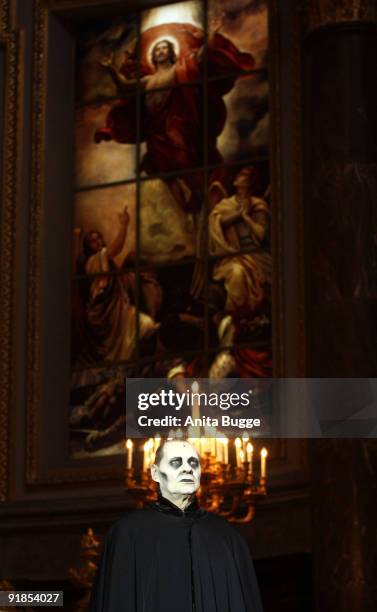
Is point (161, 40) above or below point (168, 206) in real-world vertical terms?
above

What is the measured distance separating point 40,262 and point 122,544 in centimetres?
898

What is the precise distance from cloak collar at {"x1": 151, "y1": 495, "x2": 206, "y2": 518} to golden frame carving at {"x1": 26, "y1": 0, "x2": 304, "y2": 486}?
7.07 meters

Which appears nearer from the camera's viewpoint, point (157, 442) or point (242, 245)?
point (157, 442)

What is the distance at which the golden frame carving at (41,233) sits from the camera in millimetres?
13008

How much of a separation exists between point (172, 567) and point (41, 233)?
9202 millimetres

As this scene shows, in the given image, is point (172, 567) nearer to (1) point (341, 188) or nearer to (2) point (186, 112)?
(1) point (341, 188)

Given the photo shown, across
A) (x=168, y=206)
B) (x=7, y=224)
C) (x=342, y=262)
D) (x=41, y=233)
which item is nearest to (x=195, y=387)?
(x=342, y=262)

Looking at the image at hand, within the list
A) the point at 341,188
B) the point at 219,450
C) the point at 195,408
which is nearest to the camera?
the point at 219,450

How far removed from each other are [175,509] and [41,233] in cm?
908

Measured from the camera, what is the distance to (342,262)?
1135 cm

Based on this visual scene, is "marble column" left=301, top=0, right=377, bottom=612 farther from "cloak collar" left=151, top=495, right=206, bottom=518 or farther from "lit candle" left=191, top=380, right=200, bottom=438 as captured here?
"cloak collar" left=151, top=495, right=206, bottom=518

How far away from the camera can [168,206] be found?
14.1 metres

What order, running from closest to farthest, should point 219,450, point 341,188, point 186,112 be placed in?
point 219,450, point 341,188, point 186,112

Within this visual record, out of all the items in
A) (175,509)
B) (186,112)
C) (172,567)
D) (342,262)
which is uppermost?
(186,112)
